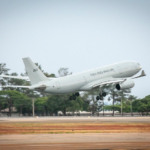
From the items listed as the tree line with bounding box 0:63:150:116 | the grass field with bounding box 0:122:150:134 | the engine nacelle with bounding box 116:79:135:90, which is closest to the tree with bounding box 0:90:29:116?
the tree line with bounding box 0:63:150:116

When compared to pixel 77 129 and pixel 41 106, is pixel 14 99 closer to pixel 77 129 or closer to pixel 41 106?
pixel 41 106

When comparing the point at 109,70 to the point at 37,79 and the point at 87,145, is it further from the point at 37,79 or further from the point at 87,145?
the point at 87,145

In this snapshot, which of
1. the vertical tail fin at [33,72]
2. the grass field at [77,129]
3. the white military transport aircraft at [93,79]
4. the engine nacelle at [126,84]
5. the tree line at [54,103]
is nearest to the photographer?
the grass field at [77,129]

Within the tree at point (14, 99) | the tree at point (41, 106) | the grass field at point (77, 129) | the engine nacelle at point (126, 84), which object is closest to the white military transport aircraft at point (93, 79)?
the engine nacelle at point (126, 84)

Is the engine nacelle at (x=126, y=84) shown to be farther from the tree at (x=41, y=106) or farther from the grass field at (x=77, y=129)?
→ the tree at (x=41, y=106)

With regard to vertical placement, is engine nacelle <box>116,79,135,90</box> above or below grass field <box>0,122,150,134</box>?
above

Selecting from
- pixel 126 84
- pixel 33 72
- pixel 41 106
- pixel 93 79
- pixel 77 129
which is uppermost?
pixel 33 72

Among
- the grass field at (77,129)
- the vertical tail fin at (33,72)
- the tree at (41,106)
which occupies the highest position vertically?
the vertical tail fin at (33,72)

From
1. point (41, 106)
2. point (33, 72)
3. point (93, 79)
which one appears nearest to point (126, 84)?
point (93, 79)

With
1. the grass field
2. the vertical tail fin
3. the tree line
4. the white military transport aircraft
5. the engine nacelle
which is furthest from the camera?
the tree line

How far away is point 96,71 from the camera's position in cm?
7088

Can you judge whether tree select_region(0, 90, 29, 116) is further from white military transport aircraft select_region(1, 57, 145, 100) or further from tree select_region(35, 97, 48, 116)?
white military transport aircraft select_region(1, 57, 145, 100)

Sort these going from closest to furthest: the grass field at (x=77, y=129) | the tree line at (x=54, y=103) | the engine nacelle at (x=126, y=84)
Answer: the grass field at (x=77, y=129) < the engine nacelle at (x=126, y=84) < the tree line at (x=54, y=103)

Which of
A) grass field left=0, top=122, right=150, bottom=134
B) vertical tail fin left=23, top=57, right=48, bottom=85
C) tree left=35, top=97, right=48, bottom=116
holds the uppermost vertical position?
vertical tail fin left=23, top=57, right=48, bottom=85
